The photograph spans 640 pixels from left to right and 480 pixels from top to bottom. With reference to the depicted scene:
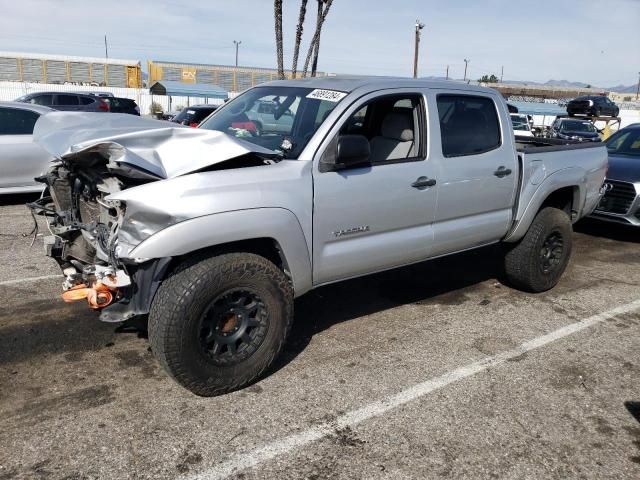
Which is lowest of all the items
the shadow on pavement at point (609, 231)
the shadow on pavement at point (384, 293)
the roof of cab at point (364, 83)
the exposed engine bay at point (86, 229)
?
the shadow on pavement at point (609, 231)

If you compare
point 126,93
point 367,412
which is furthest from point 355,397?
point 126,93

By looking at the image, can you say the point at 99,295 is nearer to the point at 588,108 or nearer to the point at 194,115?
the point at 194,115

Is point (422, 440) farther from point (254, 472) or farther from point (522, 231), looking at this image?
point (522, 231)

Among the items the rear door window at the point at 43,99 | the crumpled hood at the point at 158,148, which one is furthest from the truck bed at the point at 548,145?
the rear door window at the point at 43,99

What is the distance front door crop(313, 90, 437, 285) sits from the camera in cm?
369

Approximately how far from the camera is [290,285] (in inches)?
143

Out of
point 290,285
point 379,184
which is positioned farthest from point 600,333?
point 290,285

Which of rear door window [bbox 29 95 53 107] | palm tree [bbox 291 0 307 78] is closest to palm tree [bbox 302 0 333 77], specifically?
palm tree [bbox 291 0 307 78]

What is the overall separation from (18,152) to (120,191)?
20.9 feet

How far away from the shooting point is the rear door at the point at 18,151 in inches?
330

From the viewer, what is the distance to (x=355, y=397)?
3.52 m

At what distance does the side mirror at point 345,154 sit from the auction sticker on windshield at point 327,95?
1.37ft

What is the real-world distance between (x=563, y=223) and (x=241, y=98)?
3.27 m

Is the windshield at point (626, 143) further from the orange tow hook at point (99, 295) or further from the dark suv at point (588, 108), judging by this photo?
the dark suv at point (588, 108)
